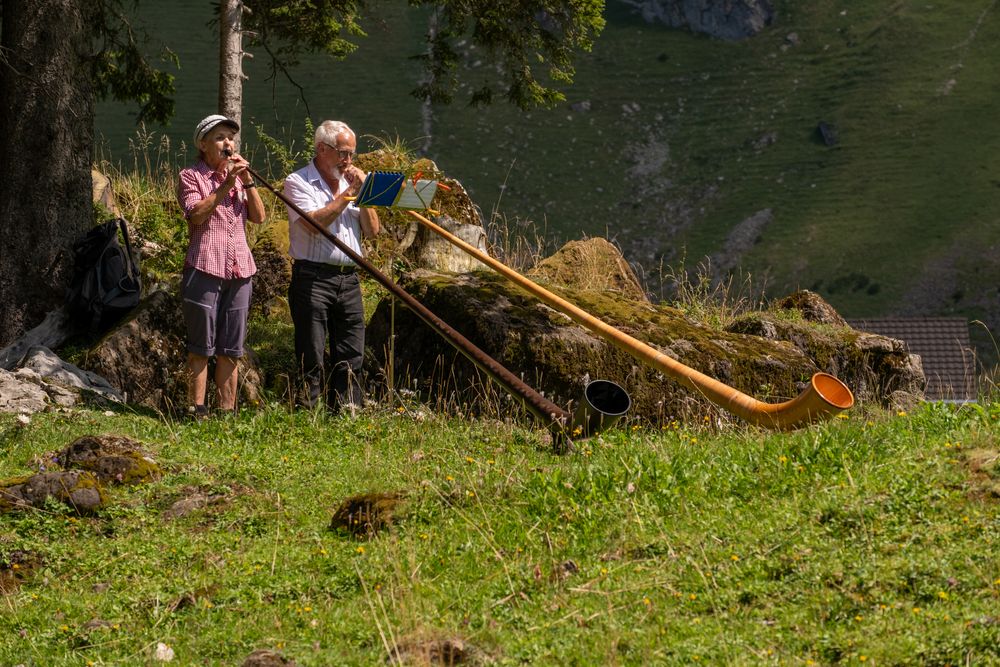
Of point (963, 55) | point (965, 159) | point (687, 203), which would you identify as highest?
point (963, 55)

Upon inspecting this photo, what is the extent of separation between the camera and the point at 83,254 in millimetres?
10234

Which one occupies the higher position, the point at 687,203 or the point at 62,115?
the point at 62,115

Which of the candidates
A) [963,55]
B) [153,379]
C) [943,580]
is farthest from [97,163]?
[963,55]

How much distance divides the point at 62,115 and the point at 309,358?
3.97 meters

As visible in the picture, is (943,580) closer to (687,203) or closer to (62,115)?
(62,115)

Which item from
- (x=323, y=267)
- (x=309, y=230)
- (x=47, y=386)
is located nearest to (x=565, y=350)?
(x=323, y=267)

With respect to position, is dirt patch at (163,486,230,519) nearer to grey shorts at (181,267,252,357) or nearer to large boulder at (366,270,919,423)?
grey shorts at (181,267,252,357)

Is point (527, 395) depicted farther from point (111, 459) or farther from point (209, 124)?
point (209, 124)

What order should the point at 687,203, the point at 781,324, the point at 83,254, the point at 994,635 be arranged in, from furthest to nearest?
1. the point at 687,203
2. the point at 781,324
3. the point at 83,254
4. the point at 994,635

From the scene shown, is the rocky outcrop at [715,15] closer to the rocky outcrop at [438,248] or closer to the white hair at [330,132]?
the rocky outcrop at [438,248]

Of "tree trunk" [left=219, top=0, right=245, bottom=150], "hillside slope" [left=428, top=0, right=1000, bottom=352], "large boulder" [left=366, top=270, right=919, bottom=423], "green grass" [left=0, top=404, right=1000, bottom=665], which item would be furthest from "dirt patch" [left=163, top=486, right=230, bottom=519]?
"hillside slope" [left=428, top=0, right=1000, bottom=352]

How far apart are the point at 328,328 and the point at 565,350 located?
5.98 ft

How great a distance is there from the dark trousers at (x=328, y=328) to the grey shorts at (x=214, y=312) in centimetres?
37

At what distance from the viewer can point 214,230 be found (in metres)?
8.02
